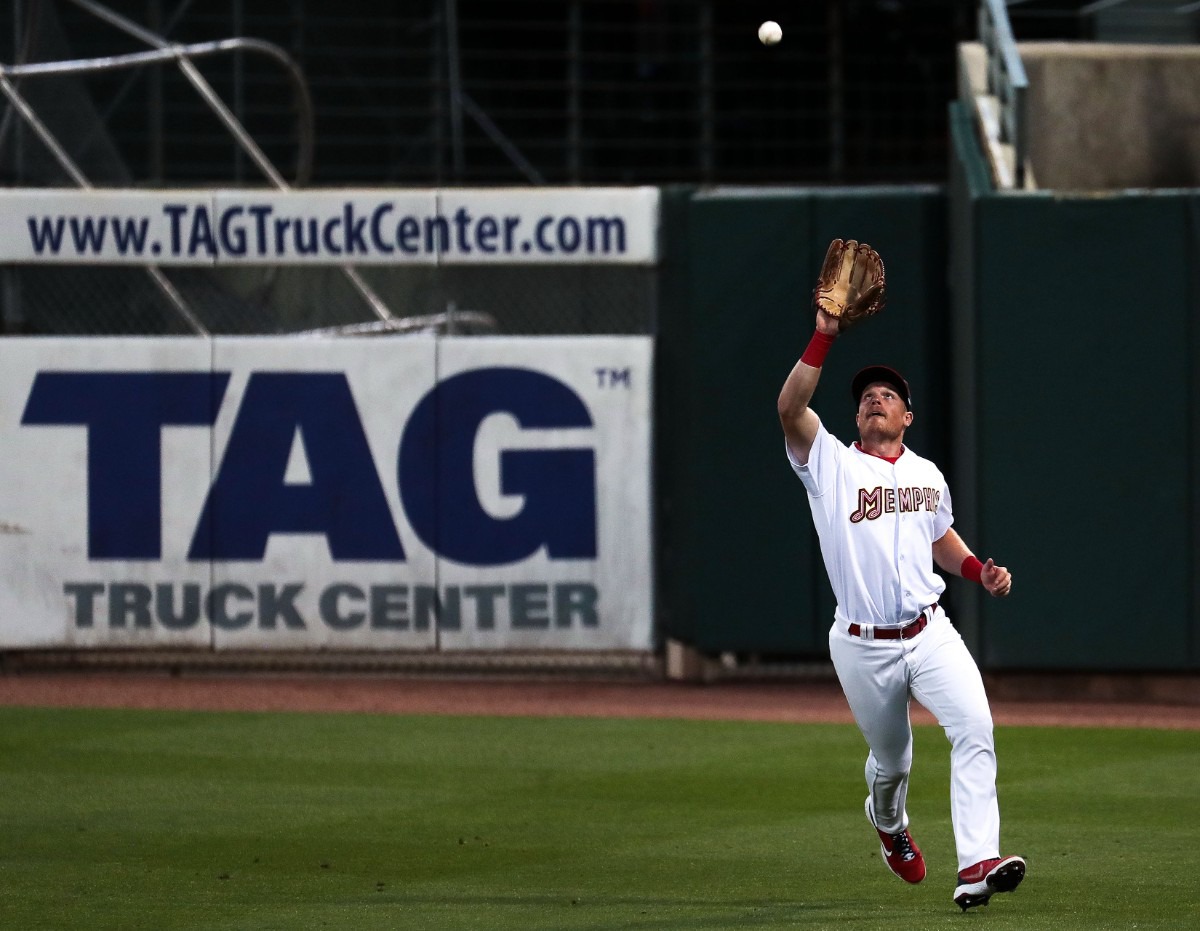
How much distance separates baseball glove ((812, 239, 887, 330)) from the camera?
636cm

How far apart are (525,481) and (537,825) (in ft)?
18.4

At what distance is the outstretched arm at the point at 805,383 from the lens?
6285 mm

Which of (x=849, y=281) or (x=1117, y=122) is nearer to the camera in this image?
(x=849, y=281)

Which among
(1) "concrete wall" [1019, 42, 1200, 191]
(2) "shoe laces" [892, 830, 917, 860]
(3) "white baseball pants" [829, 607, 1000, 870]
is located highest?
(1) "concrete wall" [1019, 42, 1200, 191]

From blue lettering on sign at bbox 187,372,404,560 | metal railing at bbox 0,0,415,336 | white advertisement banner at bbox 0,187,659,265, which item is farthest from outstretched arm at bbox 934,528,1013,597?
metal railing at bbox 0,0,415,336

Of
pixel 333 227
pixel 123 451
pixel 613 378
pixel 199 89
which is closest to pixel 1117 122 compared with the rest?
pixel 613 378

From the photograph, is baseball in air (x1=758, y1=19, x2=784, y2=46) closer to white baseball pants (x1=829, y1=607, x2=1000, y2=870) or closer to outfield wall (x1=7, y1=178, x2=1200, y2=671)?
white baseball pants (x1=829, y1=607, x2=1000, y2=870)

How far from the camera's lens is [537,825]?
8102mm

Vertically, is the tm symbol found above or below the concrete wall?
below

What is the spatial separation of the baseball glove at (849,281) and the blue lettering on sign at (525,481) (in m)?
7.21

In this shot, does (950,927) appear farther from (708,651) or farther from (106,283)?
(106,283)

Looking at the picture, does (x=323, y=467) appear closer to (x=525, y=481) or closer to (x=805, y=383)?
(x=525, y=481)

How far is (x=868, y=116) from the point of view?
2017 cm

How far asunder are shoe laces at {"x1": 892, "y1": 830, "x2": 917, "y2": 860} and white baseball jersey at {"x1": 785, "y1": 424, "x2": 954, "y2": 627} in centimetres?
77
